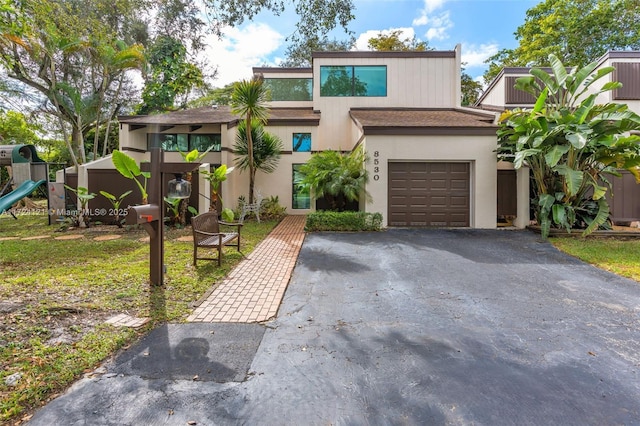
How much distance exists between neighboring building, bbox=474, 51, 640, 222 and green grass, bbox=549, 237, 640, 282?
259 centimetres

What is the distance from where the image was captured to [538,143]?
28.0 ft

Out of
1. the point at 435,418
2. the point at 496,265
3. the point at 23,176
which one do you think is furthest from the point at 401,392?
the point at 23,176

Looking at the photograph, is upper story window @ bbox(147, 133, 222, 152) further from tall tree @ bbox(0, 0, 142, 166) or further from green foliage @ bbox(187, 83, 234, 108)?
green foliage @ bbox(187, 83, 234, 108)

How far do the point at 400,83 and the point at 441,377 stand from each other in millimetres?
15685

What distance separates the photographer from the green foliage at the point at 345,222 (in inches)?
403

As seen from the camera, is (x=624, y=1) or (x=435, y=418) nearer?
(x=435, y=418)

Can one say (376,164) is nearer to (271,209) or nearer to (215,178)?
(271,209)

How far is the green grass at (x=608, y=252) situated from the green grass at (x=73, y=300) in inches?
303

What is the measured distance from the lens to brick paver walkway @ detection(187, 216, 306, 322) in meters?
4.02

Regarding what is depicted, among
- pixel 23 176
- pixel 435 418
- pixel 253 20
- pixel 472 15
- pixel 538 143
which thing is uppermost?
pixel 472 15

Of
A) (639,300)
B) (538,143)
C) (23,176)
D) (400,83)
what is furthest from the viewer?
(400,83)

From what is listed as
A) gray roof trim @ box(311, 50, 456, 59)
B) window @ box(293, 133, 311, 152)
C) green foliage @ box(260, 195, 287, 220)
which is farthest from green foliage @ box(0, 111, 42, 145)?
gray roof trim @ box(311, 50, 456, 59)

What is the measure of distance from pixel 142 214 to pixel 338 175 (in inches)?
278

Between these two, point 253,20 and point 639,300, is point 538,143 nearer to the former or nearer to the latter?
point 639,300
